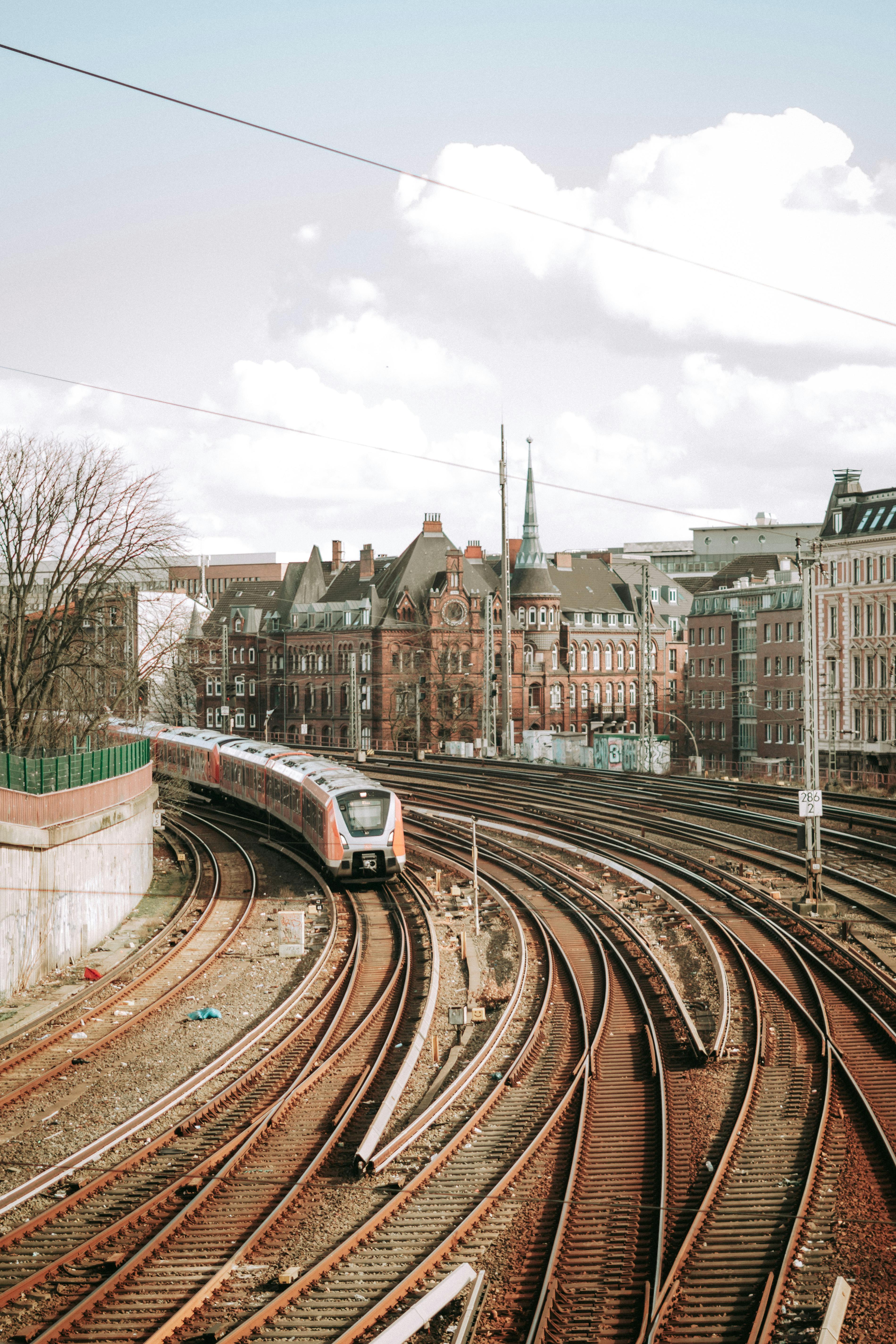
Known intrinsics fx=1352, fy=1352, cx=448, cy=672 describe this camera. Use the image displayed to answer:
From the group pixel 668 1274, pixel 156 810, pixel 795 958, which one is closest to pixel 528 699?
pixel 156 810

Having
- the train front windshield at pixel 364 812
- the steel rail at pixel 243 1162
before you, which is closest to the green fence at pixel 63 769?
the train front windshield at pixel 364 812

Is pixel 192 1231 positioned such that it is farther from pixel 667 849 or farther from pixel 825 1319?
pixel 667 849

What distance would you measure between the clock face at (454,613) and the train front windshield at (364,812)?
199ft

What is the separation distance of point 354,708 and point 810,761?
48.0 metres

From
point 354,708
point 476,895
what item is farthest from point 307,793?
point 354,708

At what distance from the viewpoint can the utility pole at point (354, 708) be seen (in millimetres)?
68750

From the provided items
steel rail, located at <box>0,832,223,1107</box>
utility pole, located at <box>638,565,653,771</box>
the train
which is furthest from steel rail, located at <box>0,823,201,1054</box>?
utility pole, located at <box>638,565,653,771</box>

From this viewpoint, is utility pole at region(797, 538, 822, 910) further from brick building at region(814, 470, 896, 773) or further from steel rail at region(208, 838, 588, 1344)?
brick building at region(814, 470, 896, 773)

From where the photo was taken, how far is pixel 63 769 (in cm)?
2527

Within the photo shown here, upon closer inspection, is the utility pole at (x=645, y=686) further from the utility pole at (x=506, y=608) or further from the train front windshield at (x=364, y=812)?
the train front windshield at (x=364, y=812)

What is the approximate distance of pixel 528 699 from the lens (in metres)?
97.5

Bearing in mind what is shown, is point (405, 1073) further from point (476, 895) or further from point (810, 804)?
point (810, 804)

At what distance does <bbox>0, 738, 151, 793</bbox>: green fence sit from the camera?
22984 millimetres

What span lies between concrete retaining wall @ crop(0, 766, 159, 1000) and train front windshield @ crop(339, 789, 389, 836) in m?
4.88
